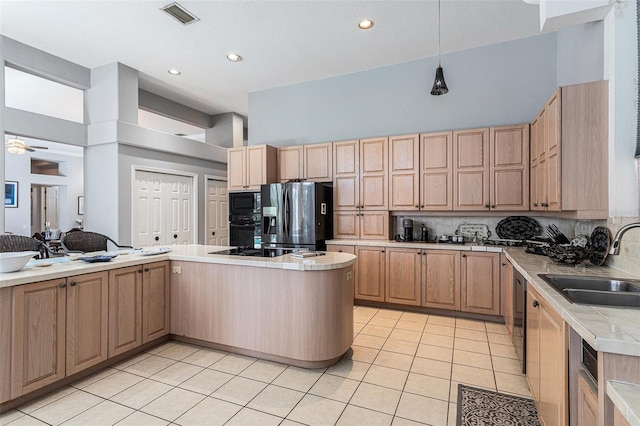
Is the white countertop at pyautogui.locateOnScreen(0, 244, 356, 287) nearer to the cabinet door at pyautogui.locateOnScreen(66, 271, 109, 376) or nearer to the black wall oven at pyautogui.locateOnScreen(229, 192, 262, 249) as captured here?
the cabinet door at pyautogui.locateOnScreen(66, 271, 109, 376)

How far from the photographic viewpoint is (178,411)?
202cm

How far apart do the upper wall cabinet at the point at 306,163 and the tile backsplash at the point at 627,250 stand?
3.22 m

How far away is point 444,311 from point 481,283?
593 millimetres

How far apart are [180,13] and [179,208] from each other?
349 cm

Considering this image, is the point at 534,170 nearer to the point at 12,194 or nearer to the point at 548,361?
the point at 548,361

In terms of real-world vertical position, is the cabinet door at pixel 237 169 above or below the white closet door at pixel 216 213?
above

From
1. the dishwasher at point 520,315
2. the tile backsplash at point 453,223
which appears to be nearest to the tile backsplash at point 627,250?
the dishwasher at point 520,315

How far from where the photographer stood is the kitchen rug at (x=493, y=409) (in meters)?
1.91

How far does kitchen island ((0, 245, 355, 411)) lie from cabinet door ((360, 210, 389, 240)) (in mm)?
1658

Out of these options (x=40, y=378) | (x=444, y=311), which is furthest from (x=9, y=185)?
(x=444, y=311)

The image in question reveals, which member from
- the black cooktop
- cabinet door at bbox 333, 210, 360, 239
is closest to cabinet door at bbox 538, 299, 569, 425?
the black cooktop

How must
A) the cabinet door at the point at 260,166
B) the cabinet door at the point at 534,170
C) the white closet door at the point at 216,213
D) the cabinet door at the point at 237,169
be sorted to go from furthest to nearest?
the white closet door at the point at 216,213, the cabinet door at the point at 237,169, the cabinet door at the point at 260,166, the cabinet door at the point at 534,170

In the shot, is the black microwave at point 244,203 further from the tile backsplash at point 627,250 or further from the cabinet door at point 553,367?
the tile backsplash at point 627,250

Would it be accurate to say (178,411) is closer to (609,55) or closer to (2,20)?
(609,55)
